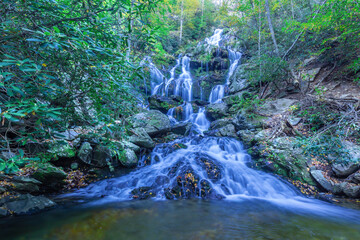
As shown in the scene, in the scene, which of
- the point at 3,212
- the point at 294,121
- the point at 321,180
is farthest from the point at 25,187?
the point at 294,121

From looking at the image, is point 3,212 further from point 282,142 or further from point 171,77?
point 171,77

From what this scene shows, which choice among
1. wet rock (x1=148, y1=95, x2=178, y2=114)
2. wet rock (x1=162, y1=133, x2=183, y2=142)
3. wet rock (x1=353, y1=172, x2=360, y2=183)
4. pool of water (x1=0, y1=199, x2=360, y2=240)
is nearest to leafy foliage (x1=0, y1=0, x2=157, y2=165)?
pool of water (x1=0, y1=199, x2=360, y2=240)

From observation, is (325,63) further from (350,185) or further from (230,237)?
(230,237)

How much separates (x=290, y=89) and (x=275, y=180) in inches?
286

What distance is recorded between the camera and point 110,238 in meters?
2.55

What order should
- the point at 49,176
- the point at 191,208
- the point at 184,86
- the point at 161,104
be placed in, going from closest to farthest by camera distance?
the point at 191,208 < the point at 49,176 < the point at 161,104 < the point at 184,86

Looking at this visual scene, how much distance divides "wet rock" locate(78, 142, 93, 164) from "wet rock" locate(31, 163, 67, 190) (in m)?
0.90

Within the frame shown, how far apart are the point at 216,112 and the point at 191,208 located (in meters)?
9.41

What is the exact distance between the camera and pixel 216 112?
1256 centimetres

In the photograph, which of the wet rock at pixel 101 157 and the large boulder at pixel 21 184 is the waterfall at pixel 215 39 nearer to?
the wet rock at pixel 101 157

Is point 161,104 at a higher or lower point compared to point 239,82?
lower

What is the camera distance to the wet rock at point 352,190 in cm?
472

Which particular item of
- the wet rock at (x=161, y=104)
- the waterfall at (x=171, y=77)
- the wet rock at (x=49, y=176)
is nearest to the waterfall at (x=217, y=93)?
the wet rock at (x=161, y=104)

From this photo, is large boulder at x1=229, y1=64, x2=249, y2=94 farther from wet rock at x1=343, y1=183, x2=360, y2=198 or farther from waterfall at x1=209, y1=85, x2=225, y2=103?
wet rock at x1=343, y1=183, x2=360, y2=198
